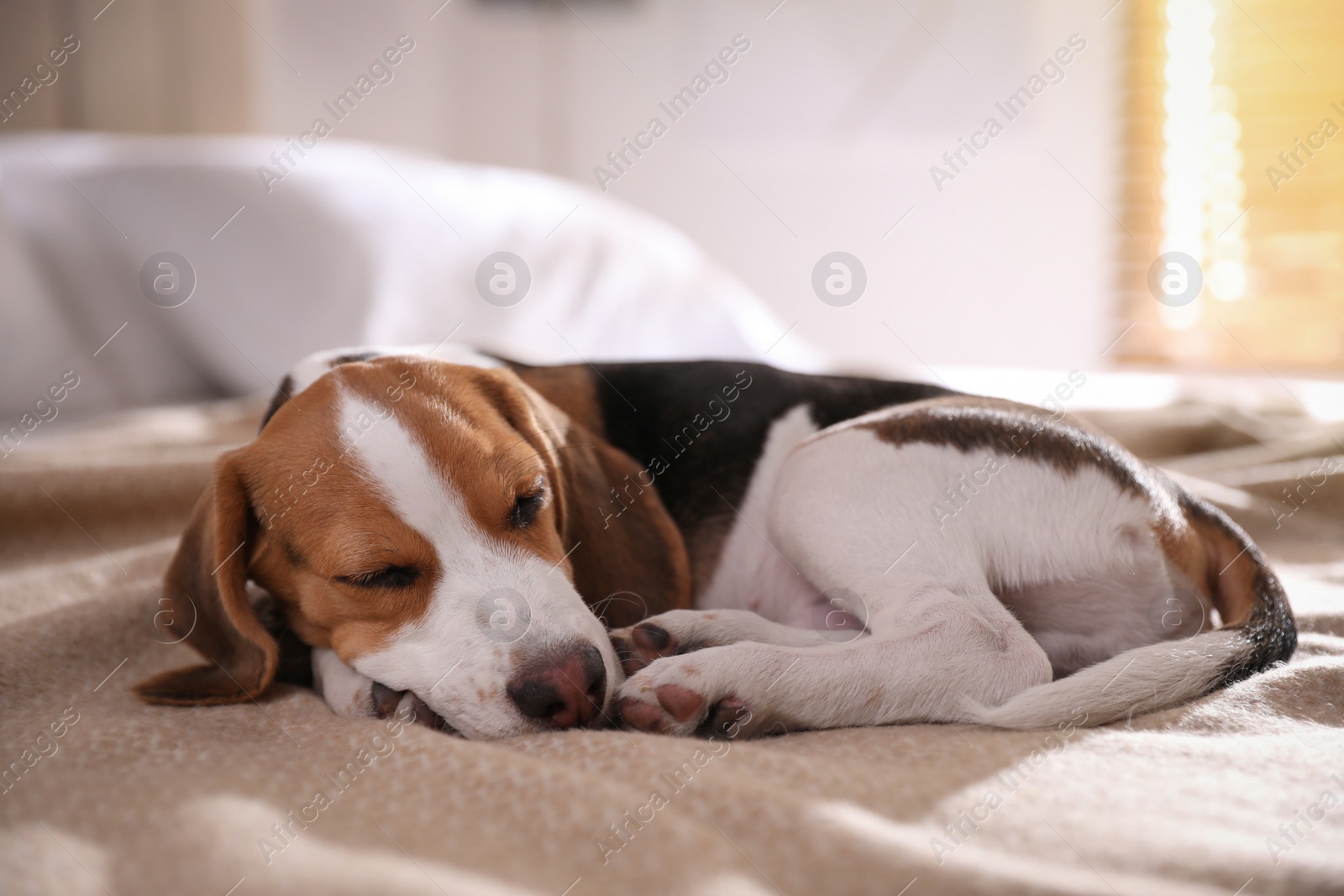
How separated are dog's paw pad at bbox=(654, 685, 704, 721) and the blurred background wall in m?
6.07

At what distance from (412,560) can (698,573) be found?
78cm

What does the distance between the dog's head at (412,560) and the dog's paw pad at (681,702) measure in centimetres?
A: 10

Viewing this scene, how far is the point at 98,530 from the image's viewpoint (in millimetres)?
2676

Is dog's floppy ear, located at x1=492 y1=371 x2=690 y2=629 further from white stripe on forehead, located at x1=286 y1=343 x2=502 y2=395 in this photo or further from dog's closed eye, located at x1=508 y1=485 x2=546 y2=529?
white stripe on forehead, located at x1=286 y1=343 x2=502 y2=395

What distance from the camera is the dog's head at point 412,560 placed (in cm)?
162

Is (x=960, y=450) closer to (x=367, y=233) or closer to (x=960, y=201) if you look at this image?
(x=367, y=233)

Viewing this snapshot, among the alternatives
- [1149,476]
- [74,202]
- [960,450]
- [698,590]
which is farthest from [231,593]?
[74,202]

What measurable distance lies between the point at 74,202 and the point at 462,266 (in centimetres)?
168

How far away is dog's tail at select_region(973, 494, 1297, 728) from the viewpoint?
159 centimetres

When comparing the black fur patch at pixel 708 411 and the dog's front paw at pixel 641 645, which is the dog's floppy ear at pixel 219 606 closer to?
the dog's front paw at pixel 641 645

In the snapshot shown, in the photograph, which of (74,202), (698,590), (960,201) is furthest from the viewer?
(960,201)

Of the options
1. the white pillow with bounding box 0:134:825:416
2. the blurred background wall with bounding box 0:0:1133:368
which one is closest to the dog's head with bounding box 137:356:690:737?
the white pillow with bounding box 0:134:825:416

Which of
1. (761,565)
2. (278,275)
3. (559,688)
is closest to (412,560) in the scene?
(559,688)

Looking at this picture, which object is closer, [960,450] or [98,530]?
[960,450]
